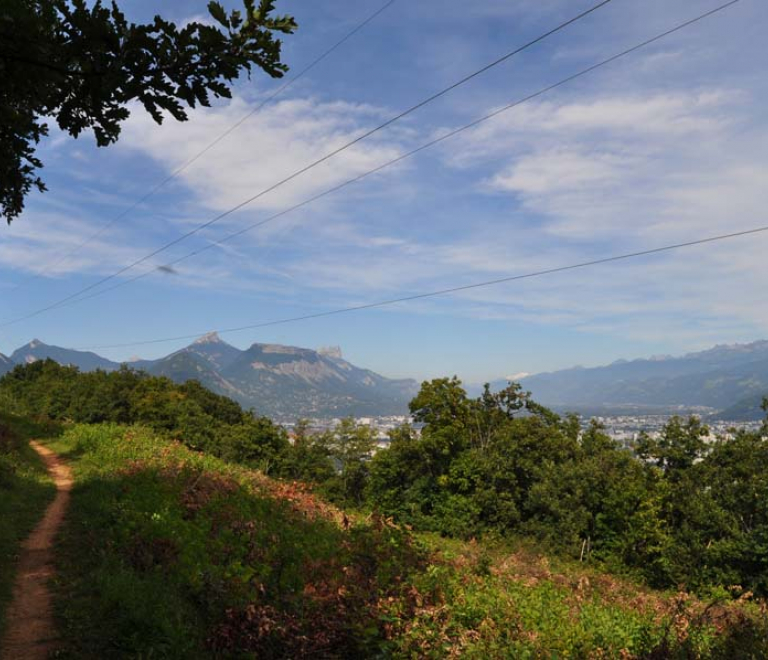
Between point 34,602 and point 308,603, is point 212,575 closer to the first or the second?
point 308,603

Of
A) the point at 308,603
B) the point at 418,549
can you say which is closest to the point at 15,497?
the point at 308,603

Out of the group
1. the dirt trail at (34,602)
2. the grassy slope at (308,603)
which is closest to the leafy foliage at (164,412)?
the dirt trail at (34,602)

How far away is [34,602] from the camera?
8.71 metres

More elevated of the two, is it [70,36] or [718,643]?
[70,36]

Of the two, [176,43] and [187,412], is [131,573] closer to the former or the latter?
[176,43]

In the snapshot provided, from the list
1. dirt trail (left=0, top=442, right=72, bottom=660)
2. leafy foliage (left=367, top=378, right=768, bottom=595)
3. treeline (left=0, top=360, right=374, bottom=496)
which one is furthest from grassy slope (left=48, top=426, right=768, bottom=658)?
treeline (left=0, top=360, right=374, bottom=496)

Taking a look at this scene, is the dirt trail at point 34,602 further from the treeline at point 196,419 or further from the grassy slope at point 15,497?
the treeline at point 196,419

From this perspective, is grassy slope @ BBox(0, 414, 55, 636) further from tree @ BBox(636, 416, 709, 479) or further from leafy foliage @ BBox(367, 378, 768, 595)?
tree @ BBox(636, 416, 709, 479)

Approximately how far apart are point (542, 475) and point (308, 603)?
41.0 metres

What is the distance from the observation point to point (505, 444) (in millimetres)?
49656

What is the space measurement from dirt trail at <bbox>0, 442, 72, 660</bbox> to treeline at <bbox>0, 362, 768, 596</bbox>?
27.3 metres

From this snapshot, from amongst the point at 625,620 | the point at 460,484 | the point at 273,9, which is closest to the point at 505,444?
the point at 460,484

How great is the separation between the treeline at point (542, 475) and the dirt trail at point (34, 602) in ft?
89.6

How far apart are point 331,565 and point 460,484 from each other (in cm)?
3913
